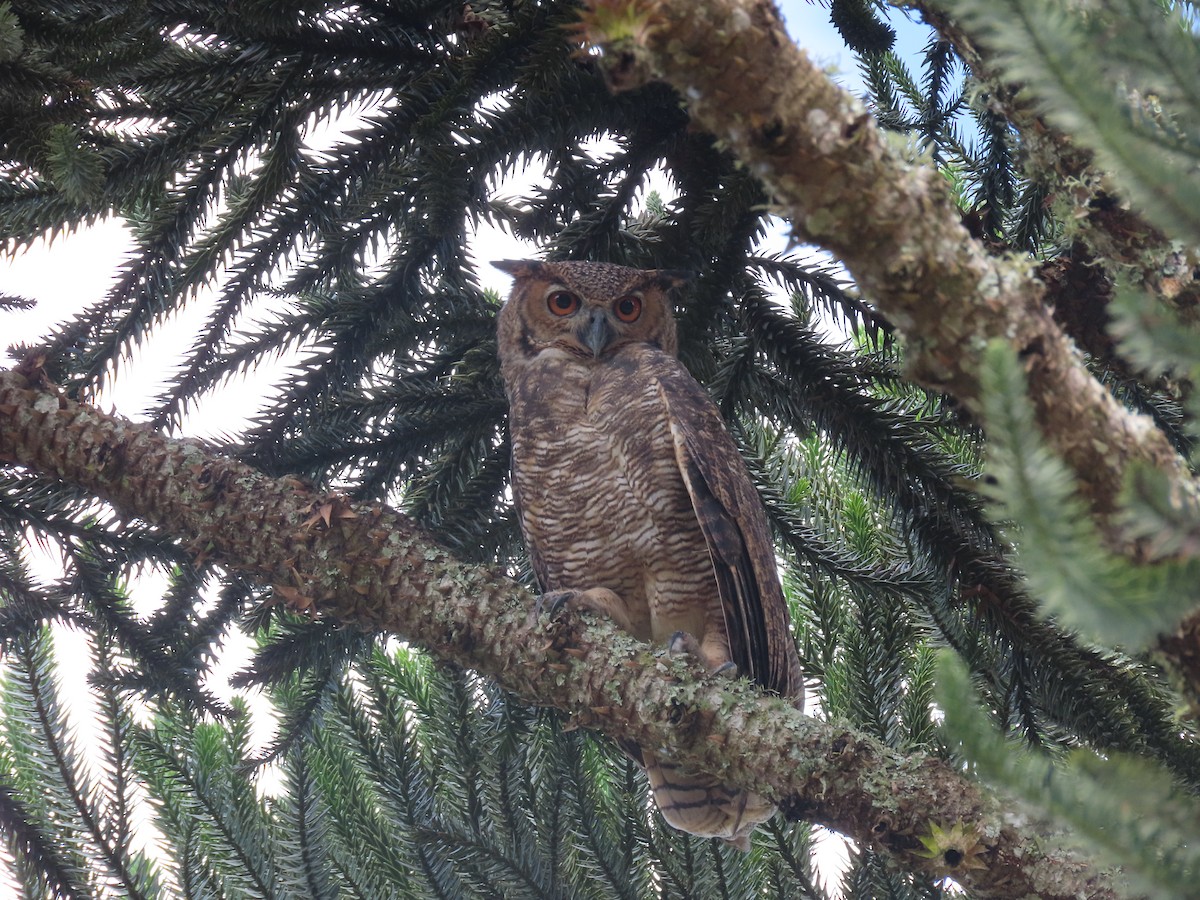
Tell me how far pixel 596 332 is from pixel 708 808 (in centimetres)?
149

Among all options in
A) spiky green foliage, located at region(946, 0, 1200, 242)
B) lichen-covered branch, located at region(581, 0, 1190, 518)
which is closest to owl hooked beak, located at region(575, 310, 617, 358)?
lichen-covered branch, located at region(581, 0, 1190, 518)

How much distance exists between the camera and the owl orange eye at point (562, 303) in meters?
3.23

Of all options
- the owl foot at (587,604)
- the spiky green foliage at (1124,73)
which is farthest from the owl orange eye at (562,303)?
the spiky green foliage at (1124,73)

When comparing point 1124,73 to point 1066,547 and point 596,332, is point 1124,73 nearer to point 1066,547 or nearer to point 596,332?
point 1066,547

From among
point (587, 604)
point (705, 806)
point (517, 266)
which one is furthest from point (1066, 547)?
point (517, 266)

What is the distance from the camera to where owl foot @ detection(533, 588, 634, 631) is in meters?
2.26

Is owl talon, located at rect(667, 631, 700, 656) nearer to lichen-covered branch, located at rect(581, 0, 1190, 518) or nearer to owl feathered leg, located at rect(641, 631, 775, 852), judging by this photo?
owl feathered leg, located at rect(641, 631, 775, 852)

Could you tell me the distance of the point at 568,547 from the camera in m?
2.81

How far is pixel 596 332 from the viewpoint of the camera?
3.15 m

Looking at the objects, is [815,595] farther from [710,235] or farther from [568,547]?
[710,235]

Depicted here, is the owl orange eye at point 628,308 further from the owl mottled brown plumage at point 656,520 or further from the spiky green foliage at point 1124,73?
the spiky green foliage at point 1124,73

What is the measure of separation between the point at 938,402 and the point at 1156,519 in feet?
6.46

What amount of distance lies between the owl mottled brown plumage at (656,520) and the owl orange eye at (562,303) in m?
0.15

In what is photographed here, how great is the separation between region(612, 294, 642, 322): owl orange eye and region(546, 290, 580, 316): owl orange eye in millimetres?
145
